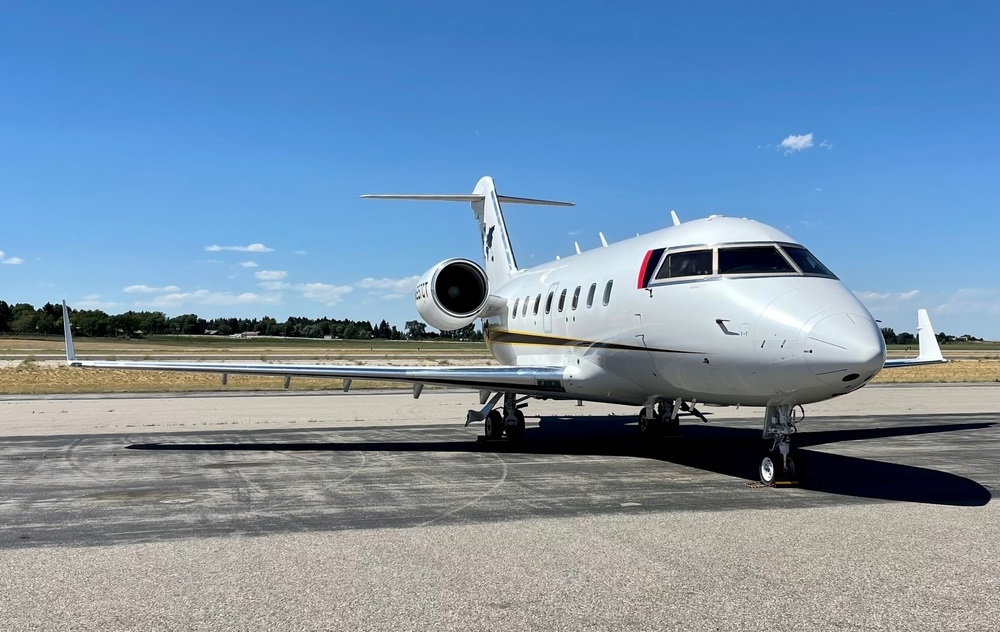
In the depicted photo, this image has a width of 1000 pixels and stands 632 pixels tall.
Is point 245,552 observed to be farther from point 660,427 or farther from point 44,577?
point 660,427

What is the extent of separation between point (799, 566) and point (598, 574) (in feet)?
5.07

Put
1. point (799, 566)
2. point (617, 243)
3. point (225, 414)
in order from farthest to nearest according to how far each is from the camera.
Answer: point (225, 414)
point (617, 243)
point (799, 566)

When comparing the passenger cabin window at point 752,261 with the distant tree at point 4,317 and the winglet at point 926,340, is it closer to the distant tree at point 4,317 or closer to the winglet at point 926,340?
the winglet at point 926,340

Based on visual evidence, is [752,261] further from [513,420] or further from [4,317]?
[4,317]

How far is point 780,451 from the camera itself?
9375mm

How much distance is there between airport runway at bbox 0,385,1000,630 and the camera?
4914 mm

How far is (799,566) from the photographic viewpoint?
5906mm

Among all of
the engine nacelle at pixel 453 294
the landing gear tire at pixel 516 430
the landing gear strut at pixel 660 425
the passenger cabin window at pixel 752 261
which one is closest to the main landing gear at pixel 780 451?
the passenger cabin window at pixel 752 261

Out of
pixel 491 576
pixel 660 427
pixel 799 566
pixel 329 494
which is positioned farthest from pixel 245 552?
pixel 660 427

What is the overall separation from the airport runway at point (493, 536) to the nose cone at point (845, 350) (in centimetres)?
138

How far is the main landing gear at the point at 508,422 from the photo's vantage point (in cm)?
1415

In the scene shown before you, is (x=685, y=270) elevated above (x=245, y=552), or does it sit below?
above

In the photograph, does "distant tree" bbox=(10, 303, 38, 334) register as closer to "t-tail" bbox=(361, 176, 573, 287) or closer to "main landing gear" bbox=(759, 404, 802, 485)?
"t-tail" bbox=(361, 176, 573, 287)

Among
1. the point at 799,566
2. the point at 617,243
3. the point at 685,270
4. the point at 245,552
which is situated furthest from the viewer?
the point at 617,243
